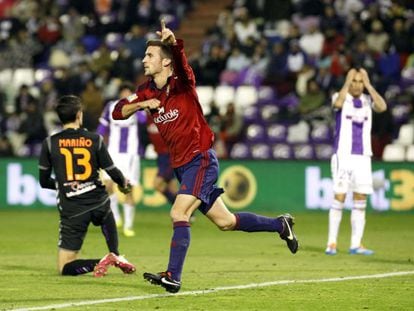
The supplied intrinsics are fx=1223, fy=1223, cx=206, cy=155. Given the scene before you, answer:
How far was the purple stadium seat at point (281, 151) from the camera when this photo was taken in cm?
2388

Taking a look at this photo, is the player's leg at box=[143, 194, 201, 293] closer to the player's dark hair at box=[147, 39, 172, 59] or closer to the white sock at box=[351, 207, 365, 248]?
the player's dark hair at box=[147, 39, 172, 59]

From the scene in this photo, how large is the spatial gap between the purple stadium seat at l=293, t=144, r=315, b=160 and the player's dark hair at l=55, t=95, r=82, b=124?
1166 centimetres

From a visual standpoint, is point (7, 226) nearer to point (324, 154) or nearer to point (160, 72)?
point (324, 154)

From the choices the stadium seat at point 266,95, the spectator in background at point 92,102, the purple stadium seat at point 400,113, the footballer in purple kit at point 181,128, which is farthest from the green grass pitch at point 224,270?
the spectator in background at point 92,102

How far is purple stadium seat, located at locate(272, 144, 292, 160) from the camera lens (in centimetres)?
2388

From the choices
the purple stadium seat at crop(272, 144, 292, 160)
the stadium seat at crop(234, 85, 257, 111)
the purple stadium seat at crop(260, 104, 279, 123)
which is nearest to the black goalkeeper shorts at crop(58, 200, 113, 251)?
the purple stadium seat at crop(272, 144, 292, 160)

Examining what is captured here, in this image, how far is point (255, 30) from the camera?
27484 millimetres

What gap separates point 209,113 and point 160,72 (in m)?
14.2

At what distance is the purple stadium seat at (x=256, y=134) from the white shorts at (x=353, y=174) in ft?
29.9

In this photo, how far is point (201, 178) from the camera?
1095 cm

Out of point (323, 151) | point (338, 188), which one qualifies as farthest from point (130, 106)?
point (323, 151)

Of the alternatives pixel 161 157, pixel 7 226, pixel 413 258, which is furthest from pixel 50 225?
pixel 413 258

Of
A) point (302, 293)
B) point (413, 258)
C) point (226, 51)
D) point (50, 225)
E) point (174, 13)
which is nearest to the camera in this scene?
point (302, 293)

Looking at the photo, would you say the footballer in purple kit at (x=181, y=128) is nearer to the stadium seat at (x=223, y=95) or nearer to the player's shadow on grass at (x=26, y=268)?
the player's shadow on grass at (x=26, y=268)
